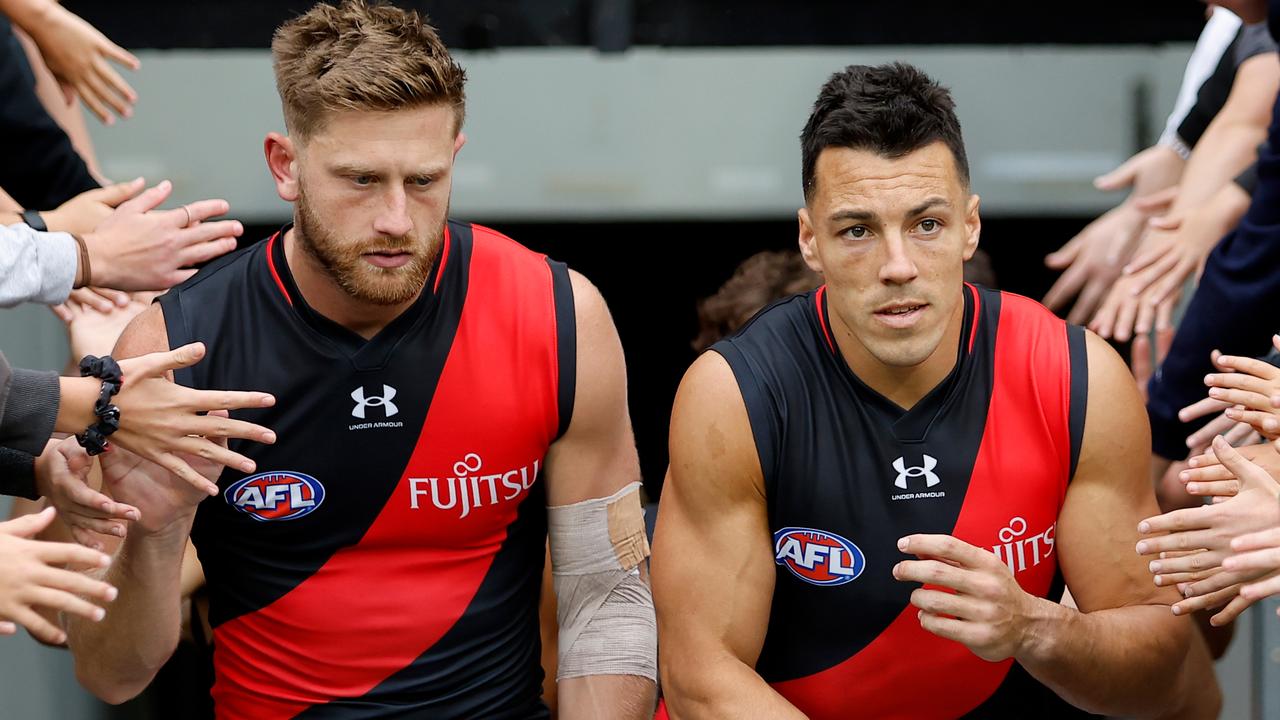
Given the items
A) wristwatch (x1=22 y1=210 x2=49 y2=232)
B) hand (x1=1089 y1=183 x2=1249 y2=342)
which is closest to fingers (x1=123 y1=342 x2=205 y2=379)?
wristwatch (x1=22 y1=210 x2=49 y2=232)

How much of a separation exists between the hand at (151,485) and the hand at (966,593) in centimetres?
103

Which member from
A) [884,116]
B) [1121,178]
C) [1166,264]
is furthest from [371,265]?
[1121,178]

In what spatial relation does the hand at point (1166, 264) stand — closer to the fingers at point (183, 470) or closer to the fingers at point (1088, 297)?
the fingers at point (1088, 297)

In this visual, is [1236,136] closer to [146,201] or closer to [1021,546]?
[1021,546]

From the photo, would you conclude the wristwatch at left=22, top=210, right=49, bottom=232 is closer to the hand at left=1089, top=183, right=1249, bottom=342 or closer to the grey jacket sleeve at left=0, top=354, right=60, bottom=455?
the grey jacket sleeve at left=0, top=354, right=60, bottom=455

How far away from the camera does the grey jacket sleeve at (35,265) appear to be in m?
2.52

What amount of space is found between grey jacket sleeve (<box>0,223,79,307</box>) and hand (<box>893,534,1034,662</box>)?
1.36 meters

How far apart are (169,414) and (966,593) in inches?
45.5

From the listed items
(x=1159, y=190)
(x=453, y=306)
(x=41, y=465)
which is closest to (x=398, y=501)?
(x=453, y=306)

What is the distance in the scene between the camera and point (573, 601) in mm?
2785

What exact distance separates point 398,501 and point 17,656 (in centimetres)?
128

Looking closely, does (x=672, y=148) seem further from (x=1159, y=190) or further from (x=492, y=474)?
(x=492, y=474)

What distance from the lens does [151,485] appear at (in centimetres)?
244

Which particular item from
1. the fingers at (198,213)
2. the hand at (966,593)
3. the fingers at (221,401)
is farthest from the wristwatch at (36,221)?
the hand at (966,593)
